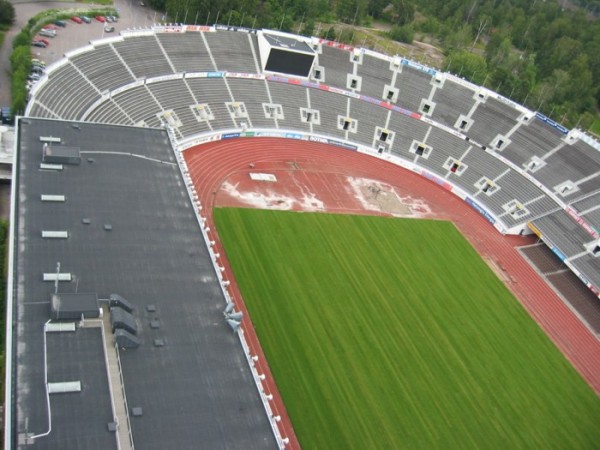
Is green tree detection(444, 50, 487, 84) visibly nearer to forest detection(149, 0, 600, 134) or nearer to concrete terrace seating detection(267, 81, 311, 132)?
forest detection(149, 0, 600, 134)

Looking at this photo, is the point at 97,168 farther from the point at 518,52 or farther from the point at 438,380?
the point at 518,52

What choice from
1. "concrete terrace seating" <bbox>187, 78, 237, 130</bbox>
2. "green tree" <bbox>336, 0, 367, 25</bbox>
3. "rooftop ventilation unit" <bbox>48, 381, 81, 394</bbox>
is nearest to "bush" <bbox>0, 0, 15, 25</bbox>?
"concrete terrace seating" <bbox>187, 78, 237, 130</bbox>

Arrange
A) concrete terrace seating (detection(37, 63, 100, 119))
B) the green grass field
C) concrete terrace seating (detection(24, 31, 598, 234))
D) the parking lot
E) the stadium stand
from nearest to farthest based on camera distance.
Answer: the green grass field
concrete terrace seating (detection(37, 63, 100, 119))
concrete terrace seating (detection(24, 31, 598, 234))
the stadium stand
the parking lot

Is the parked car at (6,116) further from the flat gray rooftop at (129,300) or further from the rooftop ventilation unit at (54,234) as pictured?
the rooftop ventilation unit at (54,234)

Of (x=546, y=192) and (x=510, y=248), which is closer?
(x=510, y=248)

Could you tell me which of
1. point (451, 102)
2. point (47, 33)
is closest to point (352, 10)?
point (451, 102)

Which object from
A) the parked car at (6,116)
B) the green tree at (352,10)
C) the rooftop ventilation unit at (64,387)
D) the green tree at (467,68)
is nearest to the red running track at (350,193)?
the parked car at (6,116)

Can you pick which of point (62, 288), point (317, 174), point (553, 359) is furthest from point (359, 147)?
point (62, 288)
